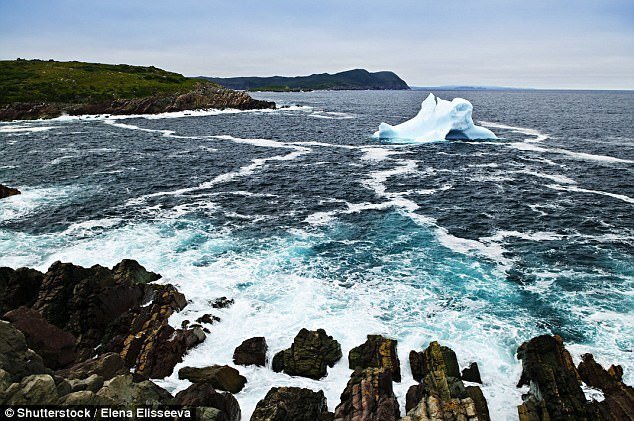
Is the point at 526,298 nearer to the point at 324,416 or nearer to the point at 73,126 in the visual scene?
the point at 324,416

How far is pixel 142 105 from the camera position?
13825cm

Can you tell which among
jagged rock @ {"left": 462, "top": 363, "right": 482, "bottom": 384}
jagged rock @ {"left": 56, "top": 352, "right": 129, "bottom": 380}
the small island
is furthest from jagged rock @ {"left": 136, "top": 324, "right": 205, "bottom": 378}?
the small island

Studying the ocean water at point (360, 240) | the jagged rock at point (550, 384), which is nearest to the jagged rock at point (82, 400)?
the ocean water at point (360, 240)

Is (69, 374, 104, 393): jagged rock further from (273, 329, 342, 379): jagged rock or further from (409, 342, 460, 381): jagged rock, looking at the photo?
(409, 342, 460, 381): jagged rock

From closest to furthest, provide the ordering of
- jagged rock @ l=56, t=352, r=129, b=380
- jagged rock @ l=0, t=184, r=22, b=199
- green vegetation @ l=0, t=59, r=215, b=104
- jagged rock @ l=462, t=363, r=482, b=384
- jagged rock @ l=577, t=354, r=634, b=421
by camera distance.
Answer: jagged rock @ l=577, t=354, r=634, b=421
jagged rock @ l=56, t=352, r=129, b=380
jagged rock @ l=462, t=363, r=482, b=384
jagged rock @ l=0, t=184, r=22, b=199
green vegetation @ l=0, t=59, r=215, b=104

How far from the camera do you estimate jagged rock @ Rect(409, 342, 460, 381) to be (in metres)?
18.6

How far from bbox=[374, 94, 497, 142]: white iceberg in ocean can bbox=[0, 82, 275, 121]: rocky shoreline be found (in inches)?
3449

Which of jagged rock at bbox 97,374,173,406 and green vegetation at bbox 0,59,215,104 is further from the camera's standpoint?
green vegetation at bbox 0,59,215,104

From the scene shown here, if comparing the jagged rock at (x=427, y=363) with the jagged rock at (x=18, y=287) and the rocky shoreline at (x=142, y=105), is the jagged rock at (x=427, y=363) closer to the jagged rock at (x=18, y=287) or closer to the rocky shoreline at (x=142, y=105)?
the jagged rock at (x=18, y=287)

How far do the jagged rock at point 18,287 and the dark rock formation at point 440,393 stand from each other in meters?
21.7

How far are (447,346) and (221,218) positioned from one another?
25.1m

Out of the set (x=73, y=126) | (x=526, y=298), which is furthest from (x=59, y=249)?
(x=73, y=126)

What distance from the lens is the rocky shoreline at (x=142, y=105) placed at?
116625mm

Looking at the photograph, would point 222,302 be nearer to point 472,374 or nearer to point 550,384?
point 472,374
